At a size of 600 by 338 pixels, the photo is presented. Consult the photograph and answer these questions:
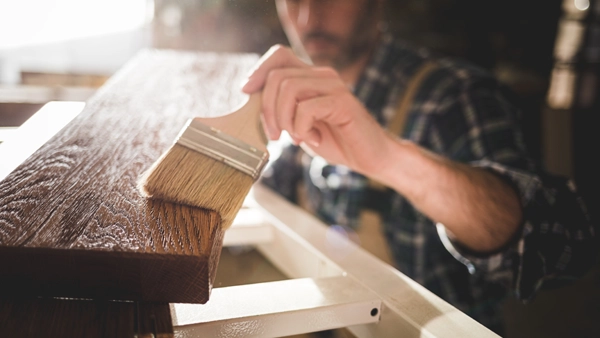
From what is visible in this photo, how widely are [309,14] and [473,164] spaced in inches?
27.1

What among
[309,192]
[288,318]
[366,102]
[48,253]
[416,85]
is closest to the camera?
[48,253]

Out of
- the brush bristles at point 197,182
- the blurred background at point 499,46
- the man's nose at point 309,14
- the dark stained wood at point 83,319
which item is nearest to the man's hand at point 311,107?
the brush bristles at point 197,182

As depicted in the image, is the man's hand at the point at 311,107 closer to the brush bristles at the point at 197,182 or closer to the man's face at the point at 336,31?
the brush bristles at the point at 197,182

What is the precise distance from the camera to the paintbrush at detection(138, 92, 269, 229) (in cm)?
46

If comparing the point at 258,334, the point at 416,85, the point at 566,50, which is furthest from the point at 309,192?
the point at 566,50

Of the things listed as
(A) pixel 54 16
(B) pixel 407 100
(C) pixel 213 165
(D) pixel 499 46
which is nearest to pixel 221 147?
(C) pixel 213 165

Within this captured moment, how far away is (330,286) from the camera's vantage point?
518mm

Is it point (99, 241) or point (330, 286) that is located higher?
point (99, 241)

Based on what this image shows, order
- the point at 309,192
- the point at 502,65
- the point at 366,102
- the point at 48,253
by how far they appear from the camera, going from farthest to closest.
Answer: the point at 502,65 < the point at 309,192 < the point at 366,102 < the point at 48,253

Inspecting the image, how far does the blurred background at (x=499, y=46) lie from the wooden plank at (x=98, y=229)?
0.74 metres

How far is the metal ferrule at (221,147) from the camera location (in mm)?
511

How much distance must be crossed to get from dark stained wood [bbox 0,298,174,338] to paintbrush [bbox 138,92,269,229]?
0.11 metres

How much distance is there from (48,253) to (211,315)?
0.15 m

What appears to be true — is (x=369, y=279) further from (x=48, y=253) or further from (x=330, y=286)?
(x=48, y=253)
